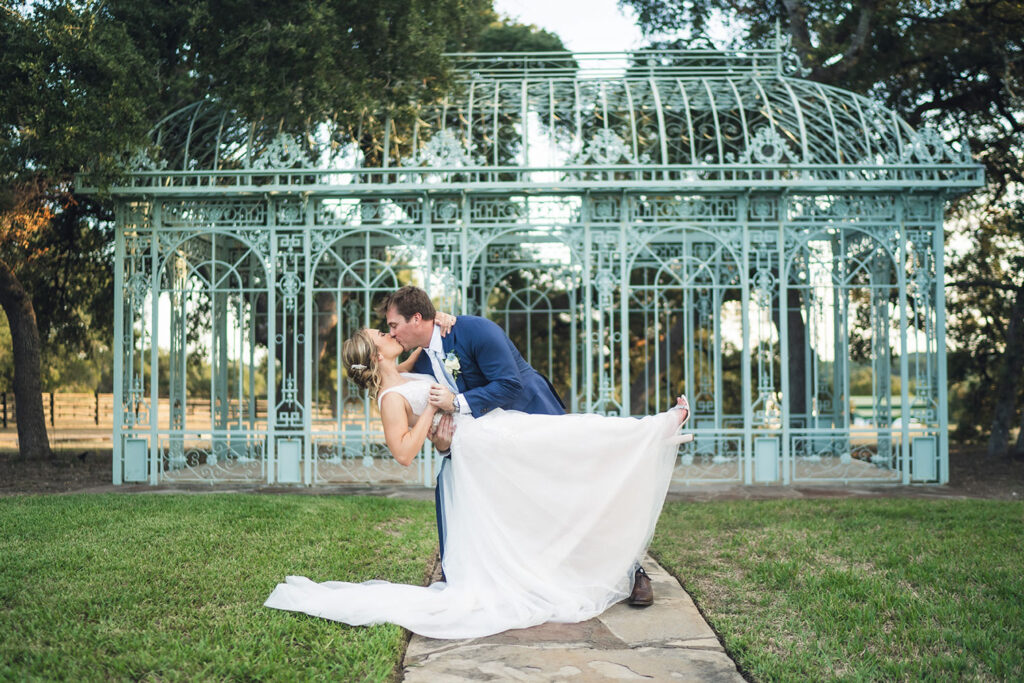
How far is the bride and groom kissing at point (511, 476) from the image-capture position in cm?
473

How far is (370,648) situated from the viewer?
3965 millimetres

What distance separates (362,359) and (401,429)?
45 centimetres

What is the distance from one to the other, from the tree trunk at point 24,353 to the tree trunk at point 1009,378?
14.4 meters

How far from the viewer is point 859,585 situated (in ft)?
17.1

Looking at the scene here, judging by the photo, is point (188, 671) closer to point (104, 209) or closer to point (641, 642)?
point (641, 642)

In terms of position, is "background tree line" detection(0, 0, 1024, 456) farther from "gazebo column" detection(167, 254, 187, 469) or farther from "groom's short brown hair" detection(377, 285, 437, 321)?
"groom's short brown hair" detection(377, 285, 437, 321)

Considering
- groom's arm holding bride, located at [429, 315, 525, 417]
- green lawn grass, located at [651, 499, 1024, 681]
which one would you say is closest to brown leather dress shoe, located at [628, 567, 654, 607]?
green lawn grass, located at [651, 499, 1024, 681]

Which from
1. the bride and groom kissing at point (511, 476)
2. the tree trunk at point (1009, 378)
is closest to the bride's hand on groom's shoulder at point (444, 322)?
the bride and groom kissing at point (511, 476)

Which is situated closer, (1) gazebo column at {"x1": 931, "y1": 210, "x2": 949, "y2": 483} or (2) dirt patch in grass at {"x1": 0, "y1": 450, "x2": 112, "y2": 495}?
(2) dirt patch in grass at {"x1": 0, "y1": 450, "x2": 112, "y2": 495}

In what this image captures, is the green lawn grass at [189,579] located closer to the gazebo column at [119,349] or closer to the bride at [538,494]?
the bride at [538,494]

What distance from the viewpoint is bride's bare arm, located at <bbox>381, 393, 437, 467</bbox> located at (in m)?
4.76

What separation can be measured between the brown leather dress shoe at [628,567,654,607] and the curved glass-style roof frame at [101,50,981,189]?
243 inches

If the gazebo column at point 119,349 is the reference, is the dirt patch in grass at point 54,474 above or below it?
below

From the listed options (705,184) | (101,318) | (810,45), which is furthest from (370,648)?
(810,45)
